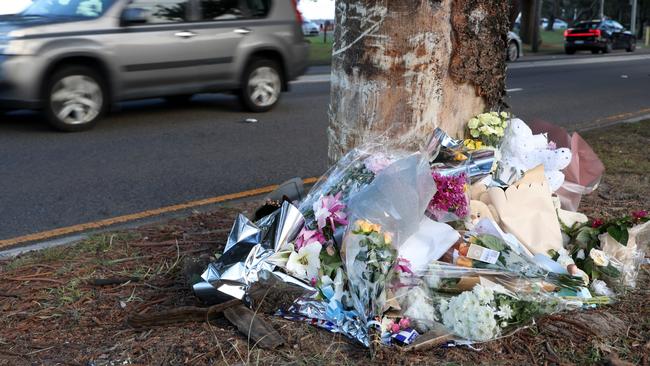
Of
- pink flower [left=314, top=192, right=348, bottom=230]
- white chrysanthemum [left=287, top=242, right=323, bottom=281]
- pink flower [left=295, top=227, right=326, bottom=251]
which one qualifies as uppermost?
pink flower [left=314, top=192, right=348, bottom=230]

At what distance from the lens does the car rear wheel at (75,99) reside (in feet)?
29.0

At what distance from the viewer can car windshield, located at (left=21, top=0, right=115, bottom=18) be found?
9.16 m

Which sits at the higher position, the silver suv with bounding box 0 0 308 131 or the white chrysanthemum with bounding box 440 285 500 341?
the silver suv with bounding box 0 0 308 131

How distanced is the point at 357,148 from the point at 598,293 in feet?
4.50

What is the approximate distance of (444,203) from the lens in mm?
3625

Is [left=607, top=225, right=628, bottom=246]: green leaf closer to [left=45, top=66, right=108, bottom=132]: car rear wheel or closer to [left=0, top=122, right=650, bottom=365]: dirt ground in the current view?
[left=0, top=122, right=650, bottom=365]: dirt ground

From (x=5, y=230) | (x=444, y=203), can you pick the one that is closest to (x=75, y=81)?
(x=5, y=230)

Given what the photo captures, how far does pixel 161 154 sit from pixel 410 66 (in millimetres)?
4490

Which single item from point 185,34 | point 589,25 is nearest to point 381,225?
point 185,34

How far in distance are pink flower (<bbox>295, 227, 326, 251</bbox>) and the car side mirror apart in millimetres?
6539

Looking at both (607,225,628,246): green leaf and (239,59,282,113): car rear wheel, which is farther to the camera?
(239,59,282,113): car rear wheel

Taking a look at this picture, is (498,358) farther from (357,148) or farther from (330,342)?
(357,148)

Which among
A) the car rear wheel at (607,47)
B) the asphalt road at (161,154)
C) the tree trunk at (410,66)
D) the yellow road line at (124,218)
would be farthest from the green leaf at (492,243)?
the car rear wheel at (607,47)

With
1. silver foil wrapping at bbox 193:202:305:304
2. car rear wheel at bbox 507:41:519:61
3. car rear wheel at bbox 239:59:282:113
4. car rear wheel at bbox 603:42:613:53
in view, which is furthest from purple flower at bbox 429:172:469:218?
car rear wheel at bbox 603:42:613:53
